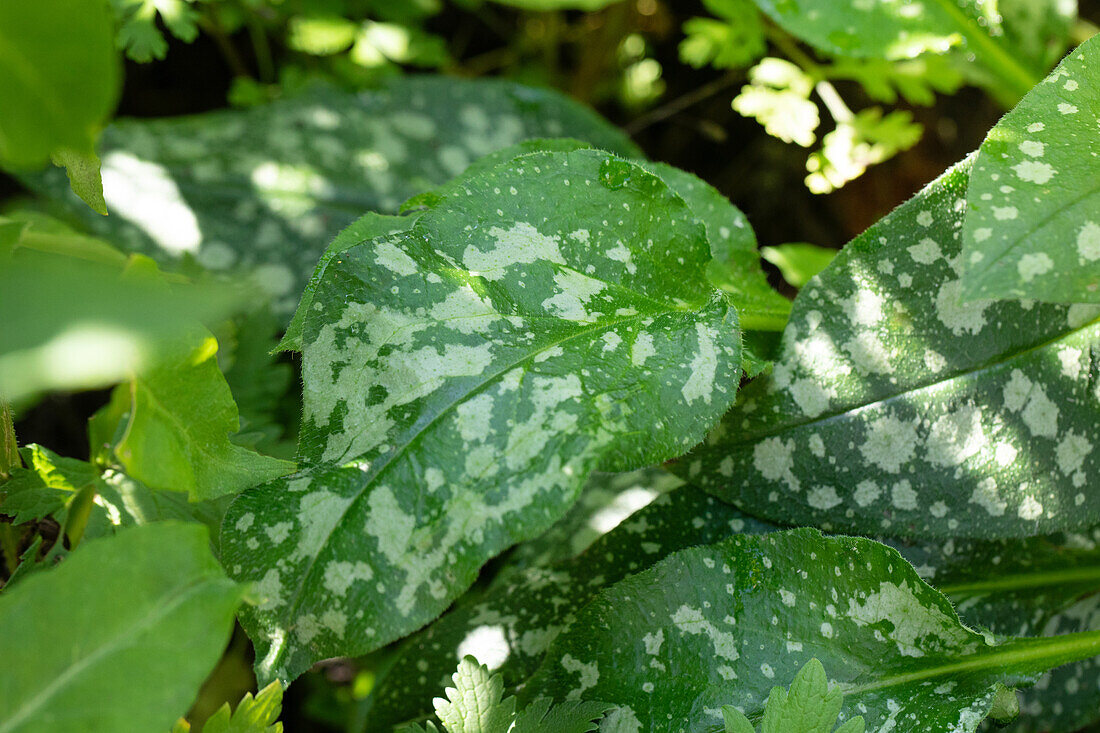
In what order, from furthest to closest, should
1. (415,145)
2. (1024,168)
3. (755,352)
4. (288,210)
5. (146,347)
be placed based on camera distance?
(415,145), (288,210), (755,352), (1024,168), (146,347)

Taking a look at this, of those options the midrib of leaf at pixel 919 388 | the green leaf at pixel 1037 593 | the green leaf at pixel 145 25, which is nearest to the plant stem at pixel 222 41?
the green leaf at pixel 145 25

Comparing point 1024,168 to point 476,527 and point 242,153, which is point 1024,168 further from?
point 242,153

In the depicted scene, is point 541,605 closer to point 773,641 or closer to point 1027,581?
point 773,641

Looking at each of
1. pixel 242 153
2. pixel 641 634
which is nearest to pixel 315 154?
pixel 242 153

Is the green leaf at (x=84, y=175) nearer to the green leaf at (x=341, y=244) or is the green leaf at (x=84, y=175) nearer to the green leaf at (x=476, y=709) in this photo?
the green leaf at (x=341, y=244)

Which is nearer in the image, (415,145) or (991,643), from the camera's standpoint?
(991,643)

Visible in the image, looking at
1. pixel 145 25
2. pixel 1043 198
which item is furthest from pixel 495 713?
pixel 145 25
